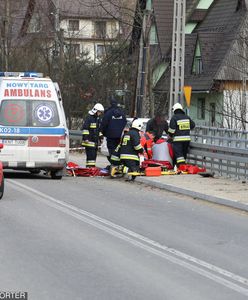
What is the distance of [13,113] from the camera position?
18.8 m

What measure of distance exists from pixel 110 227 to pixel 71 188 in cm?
590

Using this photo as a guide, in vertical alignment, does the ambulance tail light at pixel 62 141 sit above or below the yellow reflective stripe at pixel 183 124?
below

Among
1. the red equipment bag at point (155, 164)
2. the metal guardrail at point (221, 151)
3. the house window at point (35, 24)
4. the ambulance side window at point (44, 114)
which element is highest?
the house window at point (35, 24)

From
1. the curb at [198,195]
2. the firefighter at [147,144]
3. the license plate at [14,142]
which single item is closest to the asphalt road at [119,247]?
the curb at [198,195]

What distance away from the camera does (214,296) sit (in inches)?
295

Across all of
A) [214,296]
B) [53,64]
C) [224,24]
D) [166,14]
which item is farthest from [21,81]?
[166,14]

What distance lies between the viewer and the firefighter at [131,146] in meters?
19.4

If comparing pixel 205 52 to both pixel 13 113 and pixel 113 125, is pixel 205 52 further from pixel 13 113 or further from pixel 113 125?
pixel 13 113

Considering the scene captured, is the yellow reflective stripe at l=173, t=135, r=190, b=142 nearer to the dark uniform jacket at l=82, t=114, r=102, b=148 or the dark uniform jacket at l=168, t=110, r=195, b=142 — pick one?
the dark uniform jacket at l=168, t=110, r=195, b=142

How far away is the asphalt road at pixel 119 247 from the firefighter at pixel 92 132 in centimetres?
505

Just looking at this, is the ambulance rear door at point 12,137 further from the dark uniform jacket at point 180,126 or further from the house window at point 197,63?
the house window at point 197,63

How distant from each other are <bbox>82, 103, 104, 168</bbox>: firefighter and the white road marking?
6.62m

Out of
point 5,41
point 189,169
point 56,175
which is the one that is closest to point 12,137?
point 56,175

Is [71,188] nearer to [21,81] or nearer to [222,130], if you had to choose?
[21,81]
